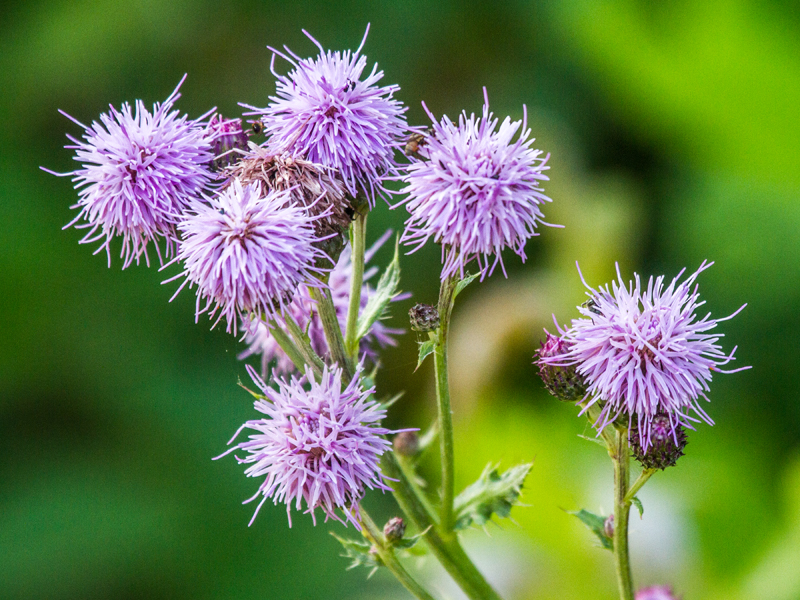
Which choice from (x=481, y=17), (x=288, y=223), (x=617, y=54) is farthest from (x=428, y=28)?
(x=288, y=223)

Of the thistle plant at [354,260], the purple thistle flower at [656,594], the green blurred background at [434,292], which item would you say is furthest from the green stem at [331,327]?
the green blurred background at [434,292]

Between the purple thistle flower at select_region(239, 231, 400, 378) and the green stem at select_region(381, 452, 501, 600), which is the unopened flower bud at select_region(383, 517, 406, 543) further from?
the purple thistle flower at select_region(239, 231, 400, 378)

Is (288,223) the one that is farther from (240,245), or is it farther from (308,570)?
(308,570)

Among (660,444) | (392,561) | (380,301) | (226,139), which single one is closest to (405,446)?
(392,561)

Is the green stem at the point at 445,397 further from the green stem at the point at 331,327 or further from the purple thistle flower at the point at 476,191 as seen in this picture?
the green stem at the point at 331,327

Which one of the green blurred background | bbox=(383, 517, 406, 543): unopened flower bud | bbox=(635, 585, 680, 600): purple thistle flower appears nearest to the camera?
bbox=(383, 517, 406, 543): unopened flower bud

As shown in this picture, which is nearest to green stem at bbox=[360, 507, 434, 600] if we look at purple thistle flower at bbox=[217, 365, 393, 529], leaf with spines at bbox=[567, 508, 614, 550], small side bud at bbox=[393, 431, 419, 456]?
purple thistle flower at bbox=[217, 365, 393, 529]
